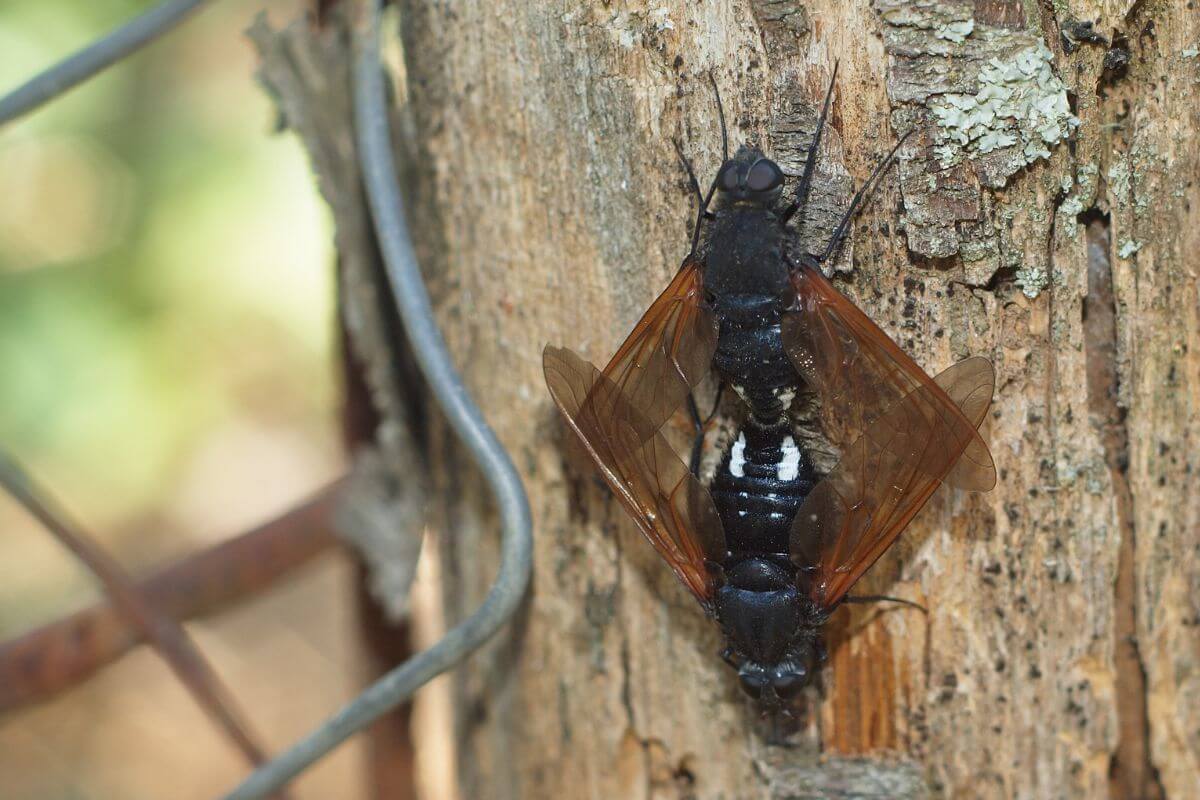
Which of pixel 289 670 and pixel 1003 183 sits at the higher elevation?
pixel 1003 183

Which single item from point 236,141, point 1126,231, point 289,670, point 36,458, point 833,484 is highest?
point 236,141

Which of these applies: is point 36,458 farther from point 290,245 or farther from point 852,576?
point 852,576

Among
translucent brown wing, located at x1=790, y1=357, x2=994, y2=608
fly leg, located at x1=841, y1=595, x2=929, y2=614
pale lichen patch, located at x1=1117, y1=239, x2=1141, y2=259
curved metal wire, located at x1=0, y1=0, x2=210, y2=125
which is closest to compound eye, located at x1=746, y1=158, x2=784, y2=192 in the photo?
translucent brown wing, located at x1=790, y1=357, x2=994, y2=608

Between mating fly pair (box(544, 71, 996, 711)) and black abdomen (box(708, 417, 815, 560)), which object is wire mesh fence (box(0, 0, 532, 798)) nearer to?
mating fly pair (box(544, 71, 996, 711))

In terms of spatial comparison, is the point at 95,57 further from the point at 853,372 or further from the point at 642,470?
the point at 853,372

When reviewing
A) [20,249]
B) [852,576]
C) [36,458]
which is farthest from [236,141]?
[852,576]

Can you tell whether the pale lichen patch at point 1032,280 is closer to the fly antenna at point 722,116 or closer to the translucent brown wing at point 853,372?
the translucent brown wing at point 853,372
